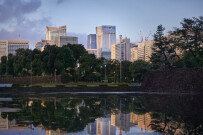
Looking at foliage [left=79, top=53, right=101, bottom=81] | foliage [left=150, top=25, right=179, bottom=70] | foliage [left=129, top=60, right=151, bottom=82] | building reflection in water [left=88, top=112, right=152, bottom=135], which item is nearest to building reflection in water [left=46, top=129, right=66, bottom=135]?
building reflection in water [left=88, top=112, right=152, bottom=135]

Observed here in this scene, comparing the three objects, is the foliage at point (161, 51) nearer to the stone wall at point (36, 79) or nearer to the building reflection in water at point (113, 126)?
the stone wall at point (36, 79)

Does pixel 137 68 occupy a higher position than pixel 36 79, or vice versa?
pixel 137 68

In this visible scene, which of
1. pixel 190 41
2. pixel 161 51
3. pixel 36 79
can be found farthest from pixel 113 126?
pixel 36 79

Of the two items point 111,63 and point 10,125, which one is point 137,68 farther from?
point 10,125

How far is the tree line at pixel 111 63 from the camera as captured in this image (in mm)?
47469

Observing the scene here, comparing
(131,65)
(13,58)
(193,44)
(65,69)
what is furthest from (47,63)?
(193,44)

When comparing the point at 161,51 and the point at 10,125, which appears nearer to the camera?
the point at 10,125

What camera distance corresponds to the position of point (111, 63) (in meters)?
110

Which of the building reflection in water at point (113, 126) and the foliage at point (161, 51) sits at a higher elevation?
the foliage at point (161, 51)

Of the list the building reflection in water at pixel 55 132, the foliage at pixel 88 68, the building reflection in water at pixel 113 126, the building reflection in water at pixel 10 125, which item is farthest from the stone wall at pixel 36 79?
the building reflection in water at pixel 55 132

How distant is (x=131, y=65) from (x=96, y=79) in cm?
1905

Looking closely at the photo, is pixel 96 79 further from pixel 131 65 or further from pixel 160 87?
pixel 160 87

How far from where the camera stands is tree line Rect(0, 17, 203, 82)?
47.5 metres

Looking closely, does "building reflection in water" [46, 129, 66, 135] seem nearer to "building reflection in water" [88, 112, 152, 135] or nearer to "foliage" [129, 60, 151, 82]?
"building reflection in water" [88, 112, 152, 135]
